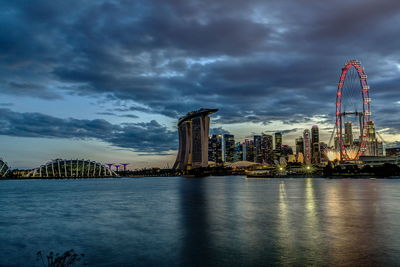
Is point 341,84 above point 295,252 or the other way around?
above

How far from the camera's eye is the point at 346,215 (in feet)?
125

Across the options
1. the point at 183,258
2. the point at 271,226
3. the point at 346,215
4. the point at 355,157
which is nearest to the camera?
the point at 183,258

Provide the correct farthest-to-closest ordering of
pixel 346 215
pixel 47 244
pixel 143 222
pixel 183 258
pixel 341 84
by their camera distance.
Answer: pixel 341 84 → pixel 346 215 → pixel 143 222 → pixel 47 244 → pixel 183 258

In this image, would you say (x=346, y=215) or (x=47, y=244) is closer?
(x=47, y=244)

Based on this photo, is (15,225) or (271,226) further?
(15,225)

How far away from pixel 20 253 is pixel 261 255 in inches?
622

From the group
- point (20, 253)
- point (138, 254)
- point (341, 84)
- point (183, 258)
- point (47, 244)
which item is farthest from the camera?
point (341, 84)

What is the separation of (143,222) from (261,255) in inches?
689

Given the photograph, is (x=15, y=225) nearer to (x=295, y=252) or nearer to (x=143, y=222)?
(x=143, y=222)

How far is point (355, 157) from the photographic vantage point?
7013 inches

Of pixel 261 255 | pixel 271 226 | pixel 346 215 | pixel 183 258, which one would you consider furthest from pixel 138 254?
pixel 346 215

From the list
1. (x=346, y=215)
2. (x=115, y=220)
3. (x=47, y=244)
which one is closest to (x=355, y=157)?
(x=346, y=215)

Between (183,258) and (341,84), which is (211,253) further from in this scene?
(341,84)

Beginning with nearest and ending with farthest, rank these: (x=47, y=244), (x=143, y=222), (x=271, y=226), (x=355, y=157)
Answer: (x=47, y=244) → (x=271, y=226) → (x=143, y=222) → (x=355, y=157)
